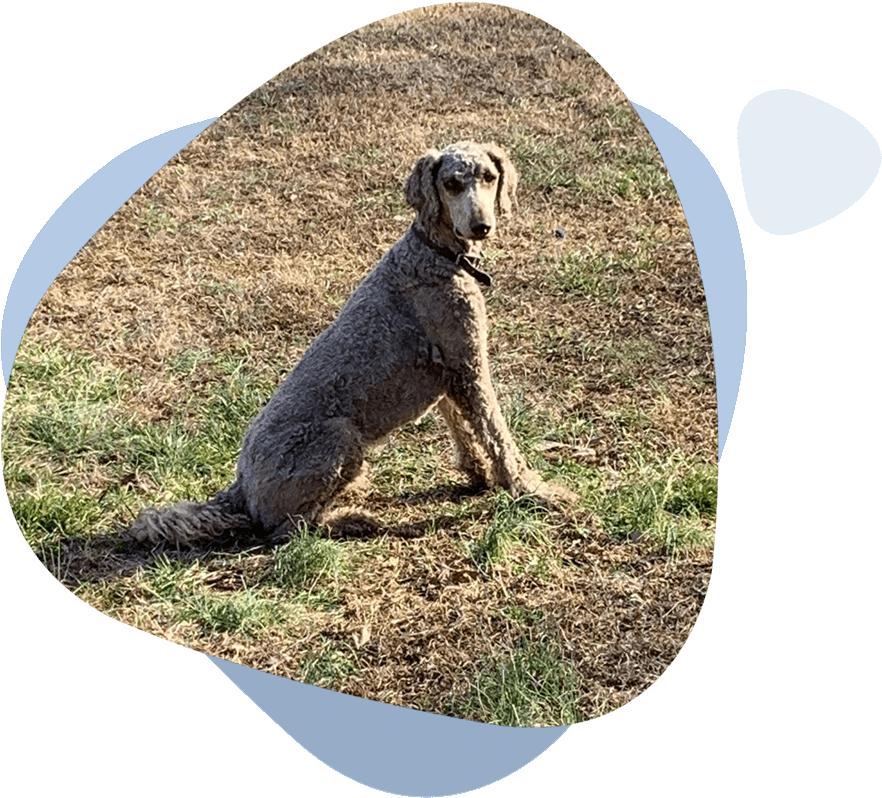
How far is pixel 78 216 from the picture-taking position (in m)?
3.19

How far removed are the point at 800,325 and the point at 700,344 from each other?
5.72ft

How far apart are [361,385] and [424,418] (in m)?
0.72

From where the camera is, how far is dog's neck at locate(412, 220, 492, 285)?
11.5ft

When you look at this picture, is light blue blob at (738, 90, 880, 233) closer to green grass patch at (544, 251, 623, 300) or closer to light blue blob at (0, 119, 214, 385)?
light blue blob at (0, 119, 214, 385)

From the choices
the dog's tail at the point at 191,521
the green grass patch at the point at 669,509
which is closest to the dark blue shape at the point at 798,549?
the green grass patch at the point at 669,509

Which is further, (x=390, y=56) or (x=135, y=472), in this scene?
(x=390, y=56)

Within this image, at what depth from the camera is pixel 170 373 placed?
4426mm

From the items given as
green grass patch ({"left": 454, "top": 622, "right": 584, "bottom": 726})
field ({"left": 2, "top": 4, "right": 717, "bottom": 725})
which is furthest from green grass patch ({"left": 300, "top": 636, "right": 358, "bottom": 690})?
green grass patch ({"left": 454, "top": 622, "right": 584, "bottom": 726})

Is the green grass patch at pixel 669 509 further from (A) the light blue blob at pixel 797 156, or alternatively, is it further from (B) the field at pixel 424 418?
(A) the light blue blob at pixel 797 156

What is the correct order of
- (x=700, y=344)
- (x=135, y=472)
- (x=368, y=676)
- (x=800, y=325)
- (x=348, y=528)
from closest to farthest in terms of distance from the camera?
1. (x=800, y=325)
2. (x=368, y=676)
3. (x=348, y=528)
4. (x=135, y=472)
5. (x=700, y=344)

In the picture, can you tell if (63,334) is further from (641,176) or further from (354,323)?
(641,176)

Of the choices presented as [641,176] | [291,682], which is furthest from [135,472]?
[641,176]

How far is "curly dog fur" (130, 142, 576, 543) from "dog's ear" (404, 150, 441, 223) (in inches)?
0.5

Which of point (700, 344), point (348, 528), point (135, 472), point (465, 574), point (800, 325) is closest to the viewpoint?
point (800, 325)
